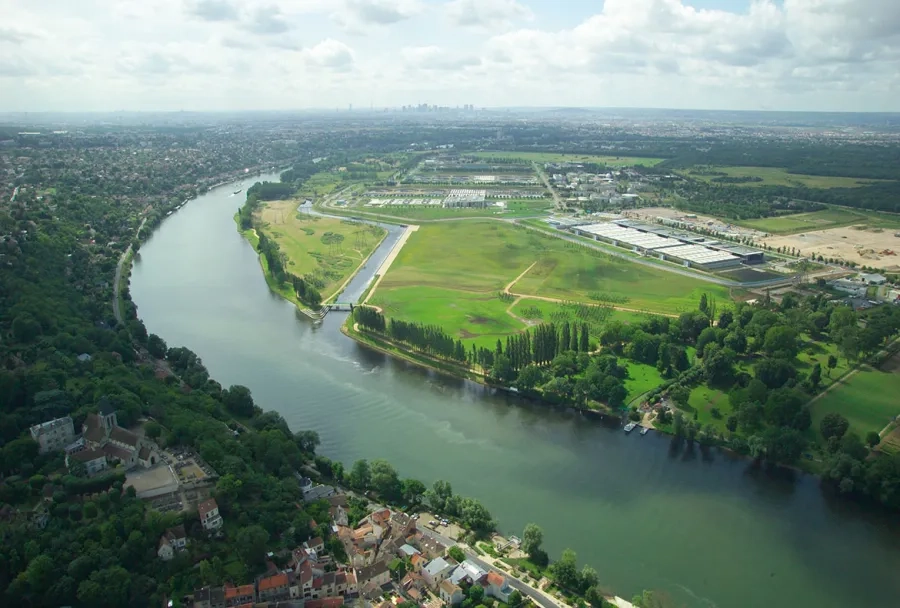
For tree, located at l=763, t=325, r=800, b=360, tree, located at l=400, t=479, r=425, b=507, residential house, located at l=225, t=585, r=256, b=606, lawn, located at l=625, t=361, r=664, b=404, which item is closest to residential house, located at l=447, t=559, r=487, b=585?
tree, located at l=400, t=479, r=425, b=507

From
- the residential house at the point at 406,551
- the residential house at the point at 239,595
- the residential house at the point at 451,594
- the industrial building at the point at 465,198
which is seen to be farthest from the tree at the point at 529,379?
the industrial building at the point at 465,198

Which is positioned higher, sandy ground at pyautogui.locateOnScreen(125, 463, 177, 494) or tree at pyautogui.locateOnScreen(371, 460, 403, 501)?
sandy ground at pyautogui.locateOnScreen(125, 463, 177, 494)

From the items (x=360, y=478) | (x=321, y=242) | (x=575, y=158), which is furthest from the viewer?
(x=575, y=158)

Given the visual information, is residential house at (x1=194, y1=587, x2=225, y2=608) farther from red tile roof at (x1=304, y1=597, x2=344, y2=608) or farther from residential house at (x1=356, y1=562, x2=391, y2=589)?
residential house at (x1=356, y1=562, x2=391, y2=589)

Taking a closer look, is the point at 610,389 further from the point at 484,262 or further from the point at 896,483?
the point at 484,262

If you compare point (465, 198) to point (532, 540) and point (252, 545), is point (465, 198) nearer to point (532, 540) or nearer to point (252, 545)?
point (532, 540)

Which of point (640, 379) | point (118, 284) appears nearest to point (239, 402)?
point (640, 379)
